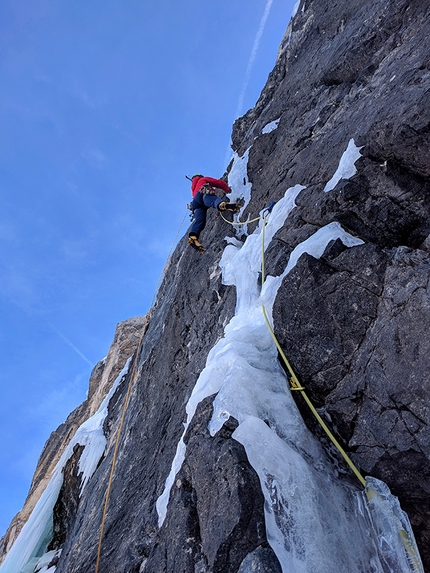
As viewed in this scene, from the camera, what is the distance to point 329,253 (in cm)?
416

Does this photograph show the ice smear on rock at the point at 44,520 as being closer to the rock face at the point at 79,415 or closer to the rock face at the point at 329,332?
the rock face at the point at 329,332

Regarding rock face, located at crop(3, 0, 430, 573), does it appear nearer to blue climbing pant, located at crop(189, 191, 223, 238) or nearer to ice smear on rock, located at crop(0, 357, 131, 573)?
ice smear on rock, located at crop(0, 357, 131, 573)

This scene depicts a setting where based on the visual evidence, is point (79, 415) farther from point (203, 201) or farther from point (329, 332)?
point (329, 332)

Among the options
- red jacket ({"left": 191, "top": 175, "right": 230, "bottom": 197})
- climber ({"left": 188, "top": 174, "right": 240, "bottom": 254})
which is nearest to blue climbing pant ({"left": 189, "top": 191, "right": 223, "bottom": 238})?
climber ({"left": 188, "top": 174, "right": 240, "bottom": 254})

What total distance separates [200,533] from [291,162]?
17.5ft

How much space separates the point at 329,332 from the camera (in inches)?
155

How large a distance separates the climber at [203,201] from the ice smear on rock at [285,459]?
3213 millimetres

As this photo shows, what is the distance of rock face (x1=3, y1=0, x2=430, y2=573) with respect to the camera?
3244 millimetres

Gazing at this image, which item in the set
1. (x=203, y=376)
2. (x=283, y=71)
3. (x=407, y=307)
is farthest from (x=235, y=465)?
(x=283, y=71)

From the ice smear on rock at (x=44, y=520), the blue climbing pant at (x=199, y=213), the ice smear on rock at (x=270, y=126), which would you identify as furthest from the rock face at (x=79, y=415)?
the ice smear on rock at (x=270, y=126)

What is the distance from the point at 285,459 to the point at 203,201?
5855 mm

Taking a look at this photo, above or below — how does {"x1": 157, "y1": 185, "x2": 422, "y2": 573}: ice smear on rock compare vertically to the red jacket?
below

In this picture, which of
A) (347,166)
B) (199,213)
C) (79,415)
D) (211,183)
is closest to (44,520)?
(79,415)

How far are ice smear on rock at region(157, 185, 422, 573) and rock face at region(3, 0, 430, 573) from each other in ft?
0.43
